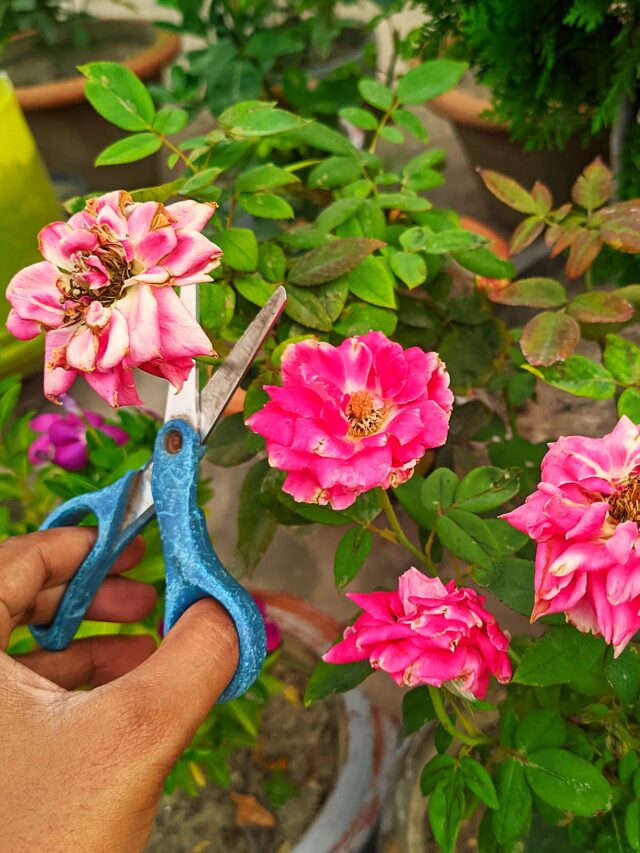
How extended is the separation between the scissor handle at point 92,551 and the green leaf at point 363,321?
8.4 inches

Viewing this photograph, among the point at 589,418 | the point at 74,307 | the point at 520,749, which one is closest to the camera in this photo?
the point at 74,307

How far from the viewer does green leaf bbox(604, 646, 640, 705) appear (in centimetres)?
50

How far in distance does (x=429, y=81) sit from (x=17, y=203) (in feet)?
2.69

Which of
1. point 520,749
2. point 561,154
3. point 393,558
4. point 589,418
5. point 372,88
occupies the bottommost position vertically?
point 393,558

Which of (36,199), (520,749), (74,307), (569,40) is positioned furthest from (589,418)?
(36,199)

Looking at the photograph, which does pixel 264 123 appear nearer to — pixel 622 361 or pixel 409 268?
pixel 409 268

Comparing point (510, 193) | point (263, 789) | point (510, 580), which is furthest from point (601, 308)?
point (263, 789)

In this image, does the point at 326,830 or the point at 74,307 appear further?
the point at 326,830

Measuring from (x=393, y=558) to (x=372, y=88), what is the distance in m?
0.65

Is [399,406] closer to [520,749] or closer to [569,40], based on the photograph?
[520,749]

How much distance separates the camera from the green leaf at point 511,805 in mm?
554

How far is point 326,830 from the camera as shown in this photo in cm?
76

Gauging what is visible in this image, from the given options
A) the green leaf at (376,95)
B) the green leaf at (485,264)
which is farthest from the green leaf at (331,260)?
the green leaf at (376,95)

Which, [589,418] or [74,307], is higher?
[74,307]
